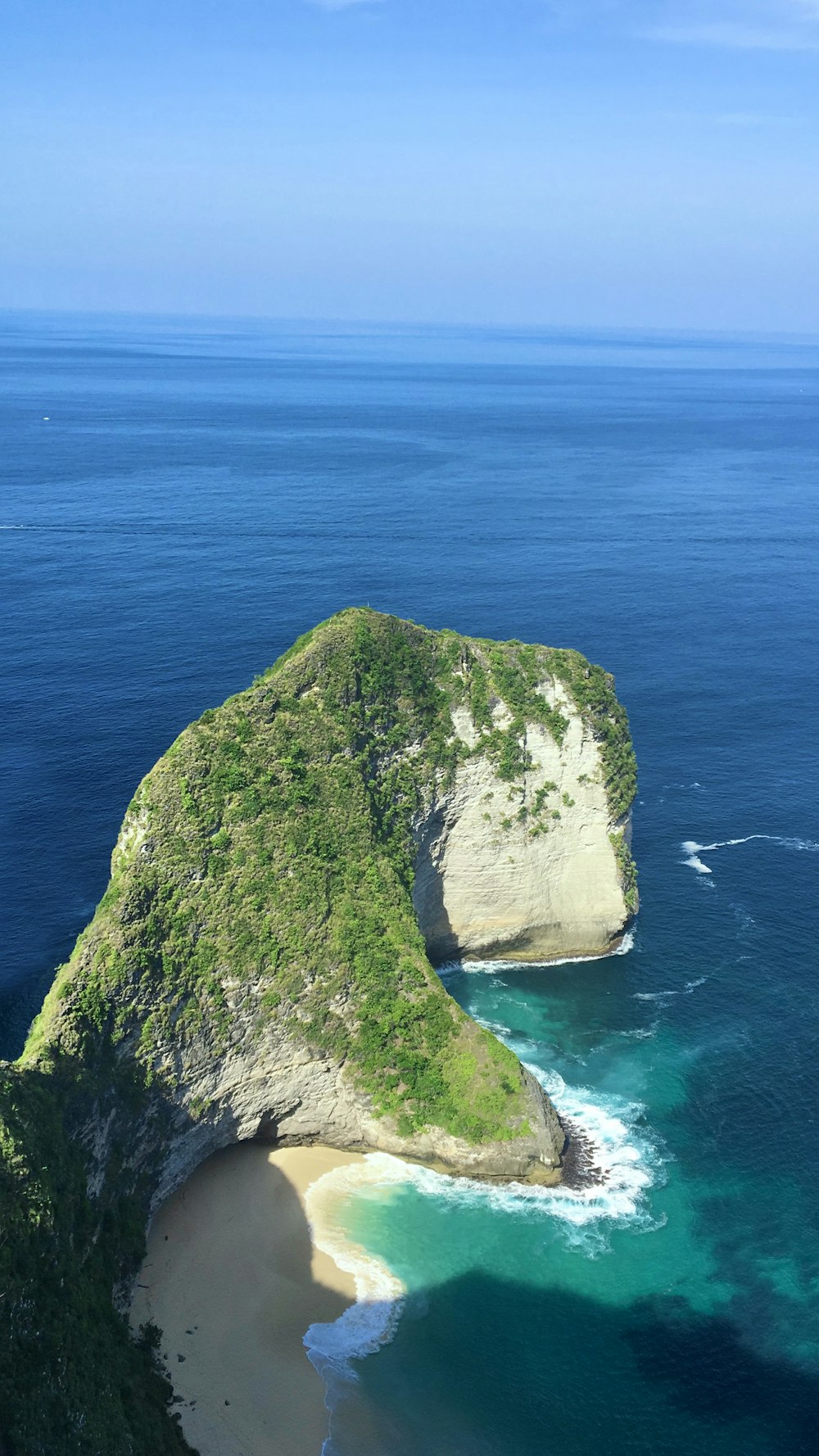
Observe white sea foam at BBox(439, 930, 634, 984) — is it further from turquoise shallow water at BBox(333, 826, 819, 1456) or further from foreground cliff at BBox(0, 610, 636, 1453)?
turquoise shallow water at BBox(333, 826, 819, 1456)

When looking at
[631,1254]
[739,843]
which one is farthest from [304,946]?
[739,843]

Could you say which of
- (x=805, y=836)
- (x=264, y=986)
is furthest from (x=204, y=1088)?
(x=805, y=836)

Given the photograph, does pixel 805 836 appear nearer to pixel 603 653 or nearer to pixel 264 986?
pixel 603 653

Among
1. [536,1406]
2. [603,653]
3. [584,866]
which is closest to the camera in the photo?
[536,1406]

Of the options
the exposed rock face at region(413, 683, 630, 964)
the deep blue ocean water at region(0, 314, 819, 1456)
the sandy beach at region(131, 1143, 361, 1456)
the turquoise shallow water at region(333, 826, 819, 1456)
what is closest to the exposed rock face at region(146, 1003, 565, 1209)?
the sandy beach at region(131, 1143, 361, 1456)

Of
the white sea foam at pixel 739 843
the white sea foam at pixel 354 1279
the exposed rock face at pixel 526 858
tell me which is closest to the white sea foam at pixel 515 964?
the exposed rock face at pixel 526 858
